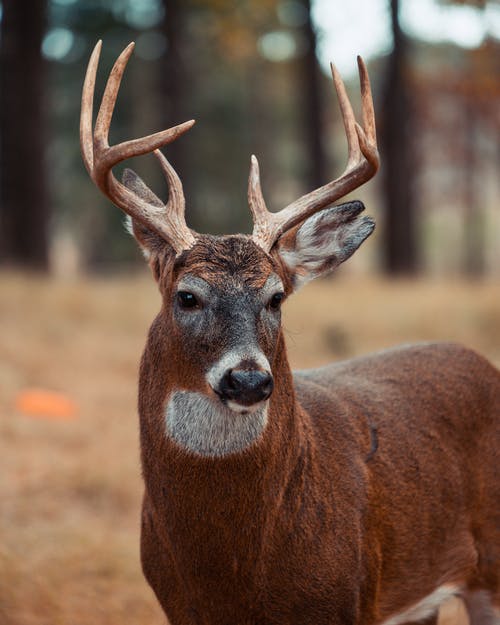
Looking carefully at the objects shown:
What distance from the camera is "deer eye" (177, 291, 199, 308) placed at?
134 inches

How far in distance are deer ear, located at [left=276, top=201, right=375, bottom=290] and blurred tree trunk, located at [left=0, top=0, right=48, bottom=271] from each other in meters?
12.1

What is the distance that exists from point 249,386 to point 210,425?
14.6 inches

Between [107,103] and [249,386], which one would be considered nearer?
[249,386]

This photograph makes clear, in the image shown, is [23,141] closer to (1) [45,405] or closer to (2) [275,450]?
(1) [45,405]

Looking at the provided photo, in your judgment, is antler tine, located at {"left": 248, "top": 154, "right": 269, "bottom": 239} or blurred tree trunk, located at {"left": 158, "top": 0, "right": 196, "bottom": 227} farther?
blurred tree trunk, located at {"left": 158, "top": 0, "right": 196, "bottom": 227}

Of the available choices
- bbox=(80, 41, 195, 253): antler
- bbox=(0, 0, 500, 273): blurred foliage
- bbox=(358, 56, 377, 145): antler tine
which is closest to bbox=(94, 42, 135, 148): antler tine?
bbox=(80, 41, 195, 253): antler

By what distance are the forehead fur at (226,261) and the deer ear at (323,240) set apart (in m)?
0.29

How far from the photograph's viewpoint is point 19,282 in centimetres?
1309

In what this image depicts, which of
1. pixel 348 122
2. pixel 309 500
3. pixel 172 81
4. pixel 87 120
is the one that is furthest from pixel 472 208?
pixel 309 500

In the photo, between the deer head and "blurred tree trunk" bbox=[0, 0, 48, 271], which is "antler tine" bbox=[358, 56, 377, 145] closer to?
the deer head

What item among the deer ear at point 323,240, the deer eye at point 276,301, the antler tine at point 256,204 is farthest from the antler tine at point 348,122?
the deer eye at point 276,301

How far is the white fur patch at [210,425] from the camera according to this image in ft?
11.0

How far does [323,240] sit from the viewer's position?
3941 mm

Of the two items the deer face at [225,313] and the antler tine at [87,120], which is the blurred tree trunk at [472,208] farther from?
the deer face at [225,313]
